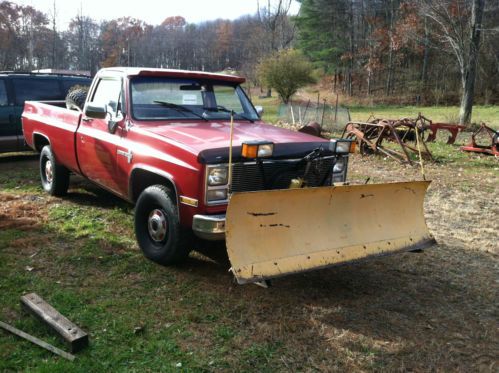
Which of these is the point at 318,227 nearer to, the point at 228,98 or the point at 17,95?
the point at 228,98

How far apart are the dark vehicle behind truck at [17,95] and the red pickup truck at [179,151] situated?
154 inches

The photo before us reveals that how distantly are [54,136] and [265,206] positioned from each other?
4212 millimetres

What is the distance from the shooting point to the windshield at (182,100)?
5.22 meters

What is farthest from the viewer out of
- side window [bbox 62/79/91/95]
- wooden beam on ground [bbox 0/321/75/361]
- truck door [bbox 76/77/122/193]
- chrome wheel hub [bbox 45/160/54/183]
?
side window [bbox 62/79/91/95]

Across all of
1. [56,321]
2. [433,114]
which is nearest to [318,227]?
[56,321]

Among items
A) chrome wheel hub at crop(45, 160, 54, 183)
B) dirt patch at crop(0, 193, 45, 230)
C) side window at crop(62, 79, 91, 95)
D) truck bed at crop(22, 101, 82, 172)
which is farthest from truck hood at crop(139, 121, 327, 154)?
side window at crop(62, 79, 91, 95)

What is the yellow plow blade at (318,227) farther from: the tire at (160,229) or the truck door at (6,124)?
the truck door at (6,124)

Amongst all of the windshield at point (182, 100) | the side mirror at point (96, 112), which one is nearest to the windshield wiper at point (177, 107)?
the windshield at point (182, 100)

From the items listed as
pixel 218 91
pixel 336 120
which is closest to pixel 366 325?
pixel 218 91

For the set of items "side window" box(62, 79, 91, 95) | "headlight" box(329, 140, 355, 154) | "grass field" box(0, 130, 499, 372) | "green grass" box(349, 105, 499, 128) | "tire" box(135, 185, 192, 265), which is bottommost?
"grass field" box(0, 130, 499, 372)

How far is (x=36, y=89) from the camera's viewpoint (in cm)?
1007

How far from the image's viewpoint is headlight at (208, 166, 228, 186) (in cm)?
406

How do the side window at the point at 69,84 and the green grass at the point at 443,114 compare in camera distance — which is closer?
the side window at the point at 69,84

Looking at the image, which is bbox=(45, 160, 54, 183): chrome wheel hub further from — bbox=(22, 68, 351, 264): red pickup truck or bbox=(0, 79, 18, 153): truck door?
bbox=(0, 79, 18, 153): truck door
